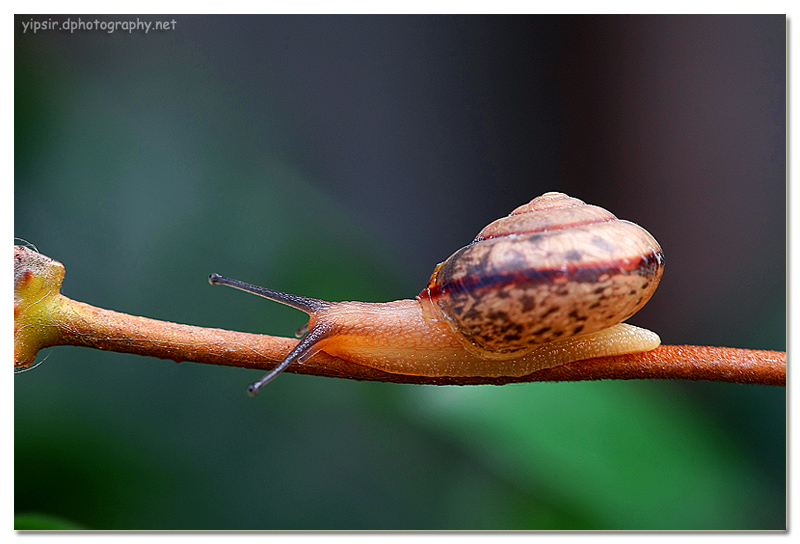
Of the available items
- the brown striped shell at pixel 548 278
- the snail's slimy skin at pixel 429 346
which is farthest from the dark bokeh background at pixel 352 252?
the brown striped shell at pixel 548 278

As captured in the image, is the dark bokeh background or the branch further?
the dark bokeh background

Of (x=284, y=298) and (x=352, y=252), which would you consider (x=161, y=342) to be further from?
(x=352, y=252)

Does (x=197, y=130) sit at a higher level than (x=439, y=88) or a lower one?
lower

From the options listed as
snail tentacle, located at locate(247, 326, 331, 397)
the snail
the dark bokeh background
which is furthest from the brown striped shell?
the dark bokeh background

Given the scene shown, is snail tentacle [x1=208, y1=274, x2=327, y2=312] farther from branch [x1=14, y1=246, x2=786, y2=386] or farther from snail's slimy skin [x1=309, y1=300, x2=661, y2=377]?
branch [x1=14, y1=246, x2=786, y2=386]

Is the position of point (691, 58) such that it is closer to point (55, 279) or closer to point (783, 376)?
point (783, 376)

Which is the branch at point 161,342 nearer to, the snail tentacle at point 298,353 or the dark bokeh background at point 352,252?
the snail tentacle at point 298,353

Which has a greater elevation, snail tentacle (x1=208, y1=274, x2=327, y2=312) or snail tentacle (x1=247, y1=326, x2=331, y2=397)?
snail tentacle (x1=208, y1=274, x2=327, y2=312)

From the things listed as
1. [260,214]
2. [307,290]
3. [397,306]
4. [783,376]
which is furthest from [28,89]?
[783,376]
